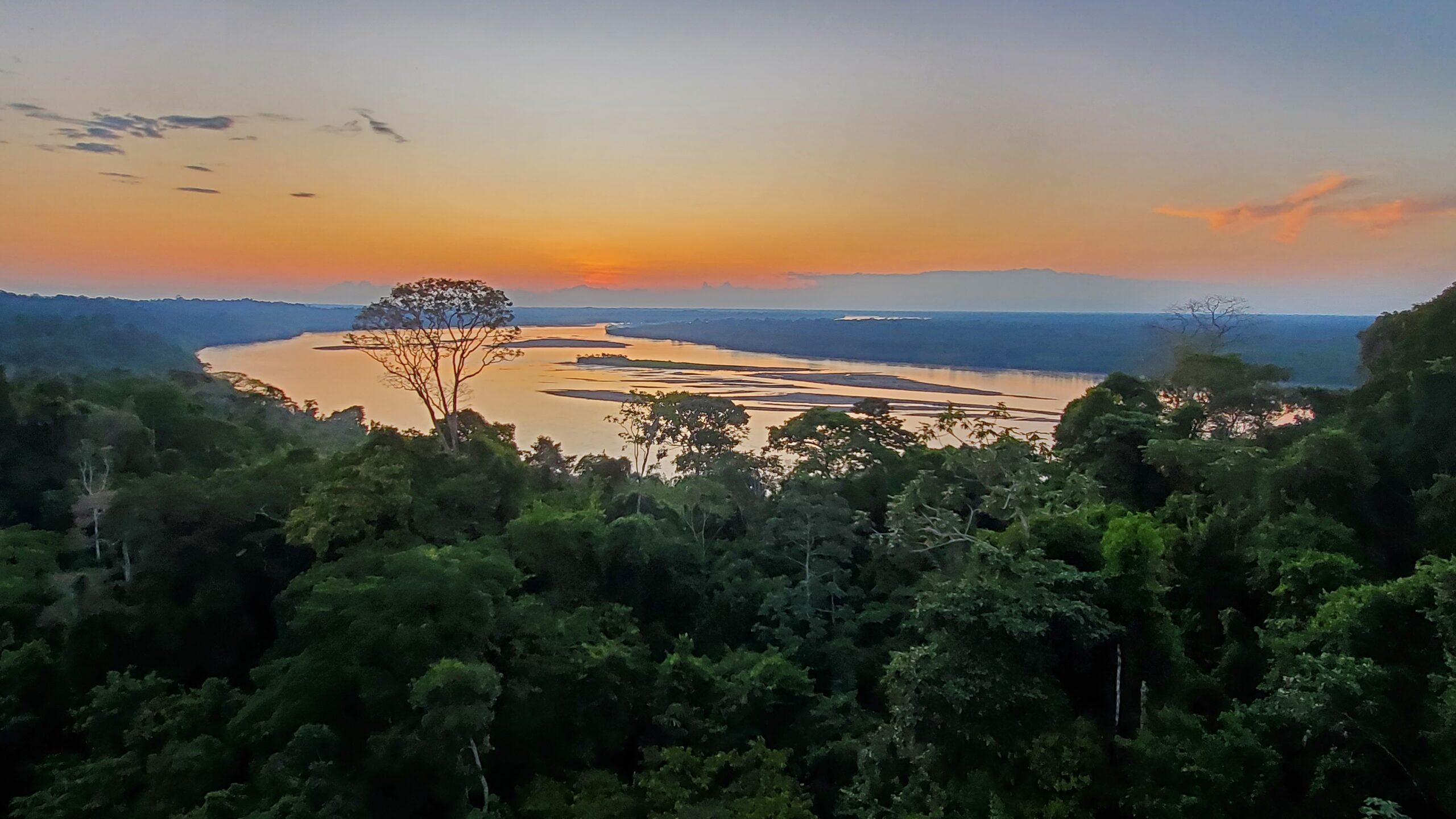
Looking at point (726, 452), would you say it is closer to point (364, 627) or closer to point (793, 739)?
point (793, 739)

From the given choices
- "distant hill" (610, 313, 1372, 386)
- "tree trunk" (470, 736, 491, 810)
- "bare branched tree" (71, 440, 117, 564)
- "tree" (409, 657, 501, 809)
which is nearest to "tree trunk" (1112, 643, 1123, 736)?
"tree" (409, 657, 501, 809)

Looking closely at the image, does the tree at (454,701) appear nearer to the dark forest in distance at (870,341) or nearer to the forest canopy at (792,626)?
the forest canopy at (792,626)

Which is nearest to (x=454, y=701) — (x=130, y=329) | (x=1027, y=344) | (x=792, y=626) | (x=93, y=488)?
(x=792, y=626)

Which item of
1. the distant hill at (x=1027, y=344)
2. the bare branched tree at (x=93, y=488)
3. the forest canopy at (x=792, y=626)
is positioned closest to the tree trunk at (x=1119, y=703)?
the forest canopy at (x=792, y=626)

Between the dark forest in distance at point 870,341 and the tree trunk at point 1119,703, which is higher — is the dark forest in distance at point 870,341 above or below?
above

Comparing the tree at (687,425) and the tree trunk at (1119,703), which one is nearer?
the tree trunk at (1119,703)

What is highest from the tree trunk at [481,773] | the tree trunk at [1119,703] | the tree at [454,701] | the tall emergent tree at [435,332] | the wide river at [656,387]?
the tall emergent tree at [435,332]

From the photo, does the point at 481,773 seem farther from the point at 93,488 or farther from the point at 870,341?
the point at 870,341
